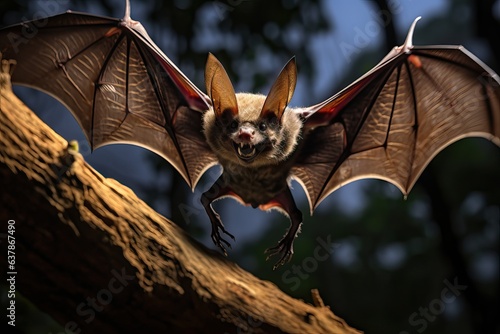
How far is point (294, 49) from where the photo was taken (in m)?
3.61

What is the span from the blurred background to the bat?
0.43m

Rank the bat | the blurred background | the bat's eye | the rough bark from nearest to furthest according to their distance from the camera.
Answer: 1. the rough bark
2. the bat's eye
3. the bat
4. the blurred background

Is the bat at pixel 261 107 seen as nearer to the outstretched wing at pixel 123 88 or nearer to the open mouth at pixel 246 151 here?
the outstretched wing at pixel 123 88

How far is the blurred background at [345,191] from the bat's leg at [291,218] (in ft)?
2.21

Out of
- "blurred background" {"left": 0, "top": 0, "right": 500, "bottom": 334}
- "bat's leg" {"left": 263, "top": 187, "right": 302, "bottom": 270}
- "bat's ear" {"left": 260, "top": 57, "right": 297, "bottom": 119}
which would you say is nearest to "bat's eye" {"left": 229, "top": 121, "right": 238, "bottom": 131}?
"bat's ear" {"left": 260, "top": 57, "right": 297, "bottom": 119}

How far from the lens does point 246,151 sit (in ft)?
6.06

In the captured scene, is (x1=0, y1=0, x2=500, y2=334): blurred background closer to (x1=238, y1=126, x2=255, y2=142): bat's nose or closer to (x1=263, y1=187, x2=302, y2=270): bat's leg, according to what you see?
(x1=263, y1=187, x2=302, y2=270): bat's leg

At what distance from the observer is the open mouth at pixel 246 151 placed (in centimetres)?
184

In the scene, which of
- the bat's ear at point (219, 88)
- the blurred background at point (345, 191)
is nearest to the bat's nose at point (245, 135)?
the bat's ear at point (219, 88)

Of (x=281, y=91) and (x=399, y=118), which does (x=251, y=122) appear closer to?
(x=281, y=91)

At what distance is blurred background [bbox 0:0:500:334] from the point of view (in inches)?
133

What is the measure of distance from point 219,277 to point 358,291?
132 inches

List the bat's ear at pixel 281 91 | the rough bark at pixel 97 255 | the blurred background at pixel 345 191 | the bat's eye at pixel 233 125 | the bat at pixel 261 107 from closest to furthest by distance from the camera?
the rough bark at pixel 97 255 → the bat's ear at pixel 281 91 → the bat's eye at pixel 233 125 → the bat at pixel 261 107 → the blurred background at pixel 345 191

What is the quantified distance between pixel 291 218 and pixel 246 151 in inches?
22.3
